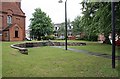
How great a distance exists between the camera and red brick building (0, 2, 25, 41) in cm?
4316

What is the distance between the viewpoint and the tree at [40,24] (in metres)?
59.4

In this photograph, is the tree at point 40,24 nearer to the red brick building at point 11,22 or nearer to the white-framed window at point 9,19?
the red brick building at point 11,22

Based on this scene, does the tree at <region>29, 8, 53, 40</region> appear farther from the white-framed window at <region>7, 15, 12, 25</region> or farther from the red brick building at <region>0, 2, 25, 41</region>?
the white-framed window at <region>7, 15, 12, 25</region>

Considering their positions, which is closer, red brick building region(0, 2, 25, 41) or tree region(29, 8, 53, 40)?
red brick building region(0, 2, 25, 41)

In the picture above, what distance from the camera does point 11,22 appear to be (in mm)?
45562

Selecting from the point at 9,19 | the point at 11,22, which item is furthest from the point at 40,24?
the point at 9,19

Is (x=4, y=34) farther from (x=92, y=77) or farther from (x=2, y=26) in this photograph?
(x=92, y=77)

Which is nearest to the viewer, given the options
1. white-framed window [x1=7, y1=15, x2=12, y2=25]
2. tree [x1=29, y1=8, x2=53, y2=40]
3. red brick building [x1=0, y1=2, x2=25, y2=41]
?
red brick building [x1=0, y1=2, x2=25, y2=41]

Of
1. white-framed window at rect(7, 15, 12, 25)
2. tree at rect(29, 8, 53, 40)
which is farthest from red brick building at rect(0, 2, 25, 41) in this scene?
tree at rect(29, 8, 53, 40)

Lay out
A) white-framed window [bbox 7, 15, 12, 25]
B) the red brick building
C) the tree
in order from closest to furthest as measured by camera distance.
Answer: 1. the red brick building
2. white-framed window [bbox 7, 15, 12, 25]
3. the tree

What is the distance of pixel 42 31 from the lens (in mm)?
59531

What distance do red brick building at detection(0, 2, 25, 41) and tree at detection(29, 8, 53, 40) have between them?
11010 millimetres

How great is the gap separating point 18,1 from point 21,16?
174 inches

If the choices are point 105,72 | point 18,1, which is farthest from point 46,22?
point 105,72
